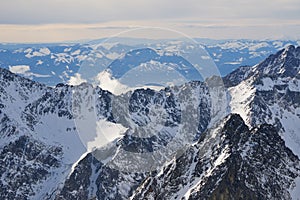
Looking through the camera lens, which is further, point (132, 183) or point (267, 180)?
point (132, 183)

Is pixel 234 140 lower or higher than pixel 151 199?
higher

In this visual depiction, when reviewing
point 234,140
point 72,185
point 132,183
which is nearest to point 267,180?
point 234,140

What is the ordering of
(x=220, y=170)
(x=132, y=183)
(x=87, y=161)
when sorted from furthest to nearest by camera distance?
(x=87, y=161) → (x=132, y=183) → (x=220, y=170)

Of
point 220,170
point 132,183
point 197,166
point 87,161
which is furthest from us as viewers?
point 87,161

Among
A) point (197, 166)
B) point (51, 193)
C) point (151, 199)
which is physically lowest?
point (51, 193)

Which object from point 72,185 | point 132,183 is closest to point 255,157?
point 132,183

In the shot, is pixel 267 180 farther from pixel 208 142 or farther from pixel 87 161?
pixel 87 161

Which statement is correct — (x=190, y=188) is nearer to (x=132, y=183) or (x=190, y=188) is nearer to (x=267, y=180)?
(x=267, y=180)
